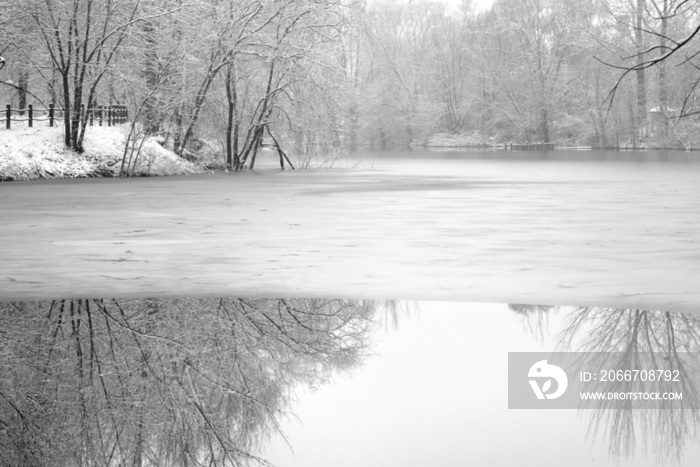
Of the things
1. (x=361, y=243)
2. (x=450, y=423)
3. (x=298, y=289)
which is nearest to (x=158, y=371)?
(x=450, y=423)

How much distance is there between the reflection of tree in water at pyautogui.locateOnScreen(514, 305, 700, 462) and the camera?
545cm

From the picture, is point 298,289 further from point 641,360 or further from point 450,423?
point 450,423

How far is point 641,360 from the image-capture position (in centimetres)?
725

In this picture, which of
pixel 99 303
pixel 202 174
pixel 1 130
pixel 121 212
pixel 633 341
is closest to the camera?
pixel 633 341

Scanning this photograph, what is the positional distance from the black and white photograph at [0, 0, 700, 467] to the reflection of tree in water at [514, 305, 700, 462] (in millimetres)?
24

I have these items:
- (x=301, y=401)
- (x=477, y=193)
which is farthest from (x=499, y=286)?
(x=477, y=193)

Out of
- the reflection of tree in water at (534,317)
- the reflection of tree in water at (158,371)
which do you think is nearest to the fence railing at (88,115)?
the reflection of tree in water at (158,371)

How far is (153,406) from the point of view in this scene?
5.94 metres

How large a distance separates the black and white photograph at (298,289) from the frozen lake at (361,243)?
0.08 metres

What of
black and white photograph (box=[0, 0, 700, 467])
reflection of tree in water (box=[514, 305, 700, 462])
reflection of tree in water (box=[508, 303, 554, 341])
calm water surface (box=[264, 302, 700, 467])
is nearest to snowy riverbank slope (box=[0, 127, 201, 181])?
black and white photograph (box=[0, 0, 700, 467])

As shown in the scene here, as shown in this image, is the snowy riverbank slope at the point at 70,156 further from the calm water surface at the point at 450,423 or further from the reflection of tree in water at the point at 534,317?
the calm water surface at the point at 450,423

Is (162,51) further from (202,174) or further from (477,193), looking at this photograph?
(477,193)

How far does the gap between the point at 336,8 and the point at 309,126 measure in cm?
477

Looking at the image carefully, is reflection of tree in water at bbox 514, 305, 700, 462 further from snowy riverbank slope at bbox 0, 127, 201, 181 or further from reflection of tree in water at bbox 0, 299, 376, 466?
snowy riverbank slope at bbox 0, 127, 201, 181
